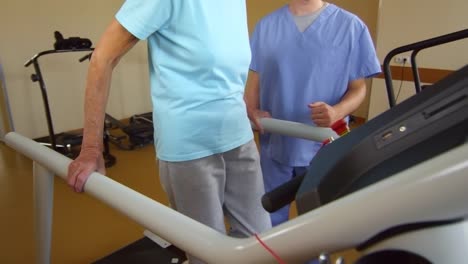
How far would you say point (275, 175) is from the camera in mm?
1593

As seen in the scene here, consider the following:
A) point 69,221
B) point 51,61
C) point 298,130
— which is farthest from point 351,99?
point 51,61

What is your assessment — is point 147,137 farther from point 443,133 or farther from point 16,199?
point 443,133

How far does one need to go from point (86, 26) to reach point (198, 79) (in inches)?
159

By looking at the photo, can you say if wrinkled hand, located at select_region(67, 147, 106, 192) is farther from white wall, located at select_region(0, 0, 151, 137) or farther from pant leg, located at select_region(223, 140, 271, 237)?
white wall, located at select_region(0, 0, 151, 137)

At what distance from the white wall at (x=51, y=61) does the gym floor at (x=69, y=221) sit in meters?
0.98

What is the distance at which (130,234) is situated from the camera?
242 centimetres

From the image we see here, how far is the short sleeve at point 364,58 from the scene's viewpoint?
1396 millimetres

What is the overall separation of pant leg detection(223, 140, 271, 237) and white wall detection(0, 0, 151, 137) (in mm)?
3719

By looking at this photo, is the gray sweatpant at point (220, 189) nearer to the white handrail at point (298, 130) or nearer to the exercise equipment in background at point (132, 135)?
the white handrail at point (298, 130)

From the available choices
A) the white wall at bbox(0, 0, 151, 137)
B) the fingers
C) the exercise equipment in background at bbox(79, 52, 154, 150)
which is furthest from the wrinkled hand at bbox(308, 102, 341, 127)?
the white wall at bbox(0, 0, 151, 137)

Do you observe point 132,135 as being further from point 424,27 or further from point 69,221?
point 424,27

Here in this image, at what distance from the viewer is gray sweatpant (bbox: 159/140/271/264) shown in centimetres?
105

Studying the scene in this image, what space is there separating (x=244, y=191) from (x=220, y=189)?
11cm

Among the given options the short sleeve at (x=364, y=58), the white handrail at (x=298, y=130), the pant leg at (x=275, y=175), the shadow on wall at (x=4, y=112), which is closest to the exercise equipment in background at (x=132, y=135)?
the shadow on wall at (x=4, y=112)
